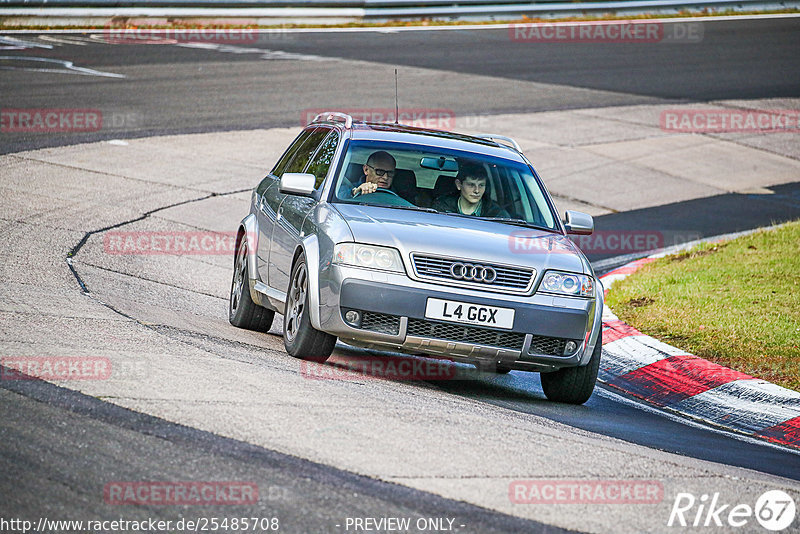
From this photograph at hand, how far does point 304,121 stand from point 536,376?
10.9m

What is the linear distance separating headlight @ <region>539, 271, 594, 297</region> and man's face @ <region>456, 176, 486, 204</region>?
1.15 metres

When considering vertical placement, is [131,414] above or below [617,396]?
above

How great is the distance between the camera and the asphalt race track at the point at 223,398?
478 cm

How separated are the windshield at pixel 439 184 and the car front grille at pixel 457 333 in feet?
3.92

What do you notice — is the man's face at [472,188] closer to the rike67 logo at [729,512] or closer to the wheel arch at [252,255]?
the wheel arch at [252,255]

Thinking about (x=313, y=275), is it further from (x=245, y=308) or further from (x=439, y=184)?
(x=245, y=308)

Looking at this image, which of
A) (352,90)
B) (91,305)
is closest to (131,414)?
(91,305)

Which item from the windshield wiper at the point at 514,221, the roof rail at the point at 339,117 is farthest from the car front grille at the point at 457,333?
the roof rail at the point at 339,117

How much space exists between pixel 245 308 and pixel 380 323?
92.7 inches

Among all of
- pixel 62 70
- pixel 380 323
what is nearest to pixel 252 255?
pixel 380 323

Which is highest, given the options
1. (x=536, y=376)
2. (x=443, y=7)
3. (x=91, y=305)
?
(x=443, y=7)

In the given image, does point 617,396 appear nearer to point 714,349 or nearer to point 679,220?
point 714,349

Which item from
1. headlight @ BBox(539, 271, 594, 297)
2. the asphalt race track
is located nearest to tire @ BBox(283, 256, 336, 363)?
the asphalt race track

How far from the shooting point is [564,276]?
7434 millimetres
